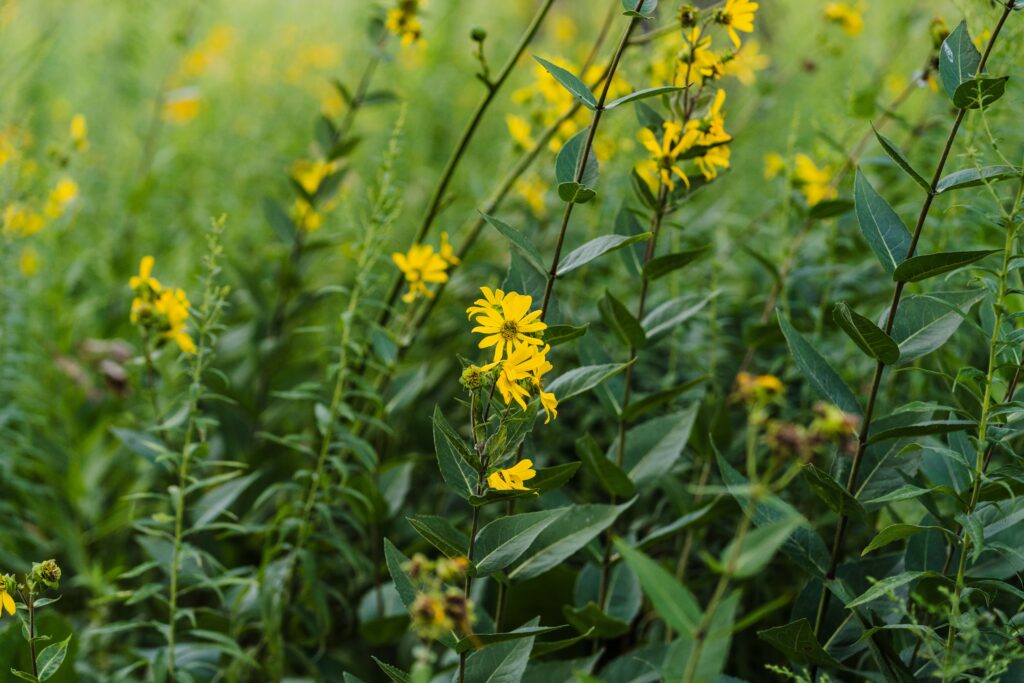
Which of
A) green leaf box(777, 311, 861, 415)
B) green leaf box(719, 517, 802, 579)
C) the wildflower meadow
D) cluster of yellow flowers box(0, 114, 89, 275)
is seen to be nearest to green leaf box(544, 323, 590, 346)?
the wildflower meadow

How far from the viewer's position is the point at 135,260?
97.2 inches

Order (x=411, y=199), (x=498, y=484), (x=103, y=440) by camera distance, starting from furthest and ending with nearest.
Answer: (x=411, y=199) < (x=103, y=440) < (x=498, y=484)

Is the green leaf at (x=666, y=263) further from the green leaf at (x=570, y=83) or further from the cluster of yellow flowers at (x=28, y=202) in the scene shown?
the cluster of yellow flowers at (x=28, y=202)

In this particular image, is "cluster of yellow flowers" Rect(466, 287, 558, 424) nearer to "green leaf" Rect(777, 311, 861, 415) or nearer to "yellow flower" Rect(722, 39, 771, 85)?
"green leaf" Rect(777, 311, 861, 415)

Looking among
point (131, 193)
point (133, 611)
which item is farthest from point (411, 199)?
point (133, 611)

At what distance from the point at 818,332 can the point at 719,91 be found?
68 cm

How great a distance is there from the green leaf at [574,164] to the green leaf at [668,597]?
50cm

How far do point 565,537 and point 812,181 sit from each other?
3.23 ft

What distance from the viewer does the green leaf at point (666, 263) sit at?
4.03 feet

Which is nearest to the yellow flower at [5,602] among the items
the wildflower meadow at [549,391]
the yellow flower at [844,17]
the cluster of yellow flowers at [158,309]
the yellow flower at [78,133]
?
the wildflower meadow at [549,391]

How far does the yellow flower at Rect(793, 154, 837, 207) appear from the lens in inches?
67.5

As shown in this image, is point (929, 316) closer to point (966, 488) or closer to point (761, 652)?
point (966, 488)

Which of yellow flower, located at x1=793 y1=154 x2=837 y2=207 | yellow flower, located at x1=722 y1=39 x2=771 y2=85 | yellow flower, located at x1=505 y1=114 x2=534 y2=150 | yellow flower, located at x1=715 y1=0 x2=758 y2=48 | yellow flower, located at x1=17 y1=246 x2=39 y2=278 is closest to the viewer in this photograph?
yellow flower, located at x1=715 y1=0 x2=758 y2=48

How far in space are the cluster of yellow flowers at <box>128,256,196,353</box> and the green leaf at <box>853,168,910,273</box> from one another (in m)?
0.91
